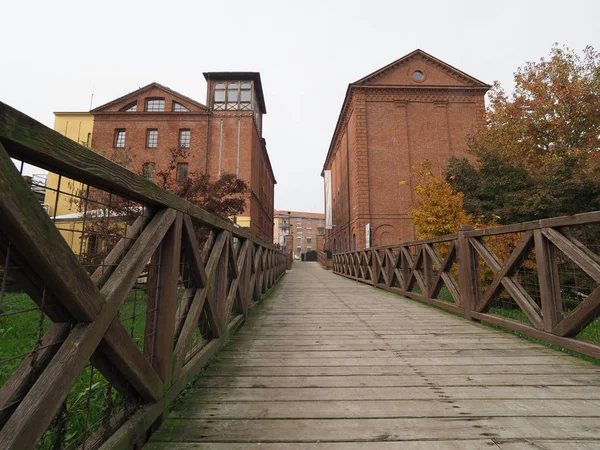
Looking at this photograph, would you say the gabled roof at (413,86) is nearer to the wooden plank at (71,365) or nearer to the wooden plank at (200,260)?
the wooden plank at (200,260)

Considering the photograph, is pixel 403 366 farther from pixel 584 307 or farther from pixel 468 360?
pixel 584 307

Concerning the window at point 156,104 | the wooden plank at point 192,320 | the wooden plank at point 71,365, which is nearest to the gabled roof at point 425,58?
the window at point 156,104

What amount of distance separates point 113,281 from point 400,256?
619 cm

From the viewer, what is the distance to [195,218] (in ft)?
6.70

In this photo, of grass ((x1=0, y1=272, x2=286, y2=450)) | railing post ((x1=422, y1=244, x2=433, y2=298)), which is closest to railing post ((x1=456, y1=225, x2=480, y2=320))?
railing post ((x1=422, y1=244, x2=433, y2=298))

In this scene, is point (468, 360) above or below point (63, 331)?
below

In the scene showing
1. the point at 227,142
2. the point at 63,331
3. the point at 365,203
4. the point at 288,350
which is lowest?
the point at 288,350

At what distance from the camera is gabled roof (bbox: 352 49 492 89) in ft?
68.9

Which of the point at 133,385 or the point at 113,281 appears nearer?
the point at 113,281

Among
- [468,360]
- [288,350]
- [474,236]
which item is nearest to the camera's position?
[468,360]

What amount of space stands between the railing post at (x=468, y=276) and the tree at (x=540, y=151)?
17.0 feet

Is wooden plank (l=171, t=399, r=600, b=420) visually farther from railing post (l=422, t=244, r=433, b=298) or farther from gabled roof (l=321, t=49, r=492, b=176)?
gabled roof (l=321, t=49, r=492, b=176)

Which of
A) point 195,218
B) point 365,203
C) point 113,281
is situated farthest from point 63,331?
point 365,203

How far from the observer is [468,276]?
3.98 m
